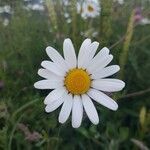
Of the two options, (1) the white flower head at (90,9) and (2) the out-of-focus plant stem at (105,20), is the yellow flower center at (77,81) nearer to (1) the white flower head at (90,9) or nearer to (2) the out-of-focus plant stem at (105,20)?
(2) the out-of-focus plant stem at (105,20)

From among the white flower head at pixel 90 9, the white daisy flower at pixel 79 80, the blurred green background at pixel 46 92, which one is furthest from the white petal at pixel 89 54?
the white flower head at pixel 90 9

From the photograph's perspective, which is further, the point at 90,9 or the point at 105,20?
the point at 90,9

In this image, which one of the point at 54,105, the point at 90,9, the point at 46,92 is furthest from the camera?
the point at 90,9

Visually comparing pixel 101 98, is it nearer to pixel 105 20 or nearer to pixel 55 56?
pixel 55 56

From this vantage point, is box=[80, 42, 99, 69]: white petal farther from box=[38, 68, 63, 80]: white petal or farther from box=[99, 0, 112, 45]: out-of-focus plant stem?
box=[99, 0, 112, 45]: out-of-focus plant stem

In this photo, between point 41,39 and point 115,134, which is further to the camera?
point 41,39

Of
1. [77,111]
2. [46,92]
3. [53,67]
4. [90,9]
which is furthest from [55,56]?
[90,9]

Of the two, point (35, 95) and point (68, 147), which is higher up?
point (35, 95)

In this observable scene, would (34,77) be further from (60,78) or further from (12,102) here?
(60,78)

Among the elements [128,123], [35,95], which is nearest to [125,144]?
[128,123]
